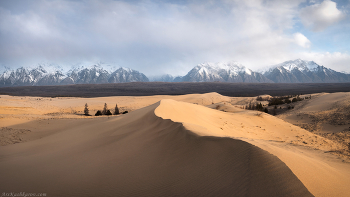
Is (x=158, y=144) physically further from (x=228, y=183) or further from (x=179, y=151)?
(x=228, y=183)

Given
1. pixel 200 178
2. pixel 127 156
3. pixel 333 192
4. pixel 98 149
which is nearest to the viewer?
pixel 333 192

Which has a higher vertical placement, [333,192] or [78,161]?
[333,192]

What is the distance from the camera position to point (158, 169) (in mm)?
3631

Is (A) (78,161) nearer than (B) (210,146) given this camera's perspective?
No

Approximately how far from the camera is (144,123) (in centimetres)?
698

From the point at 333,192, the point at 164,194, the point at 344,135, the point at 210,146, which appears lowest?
the point at 344,135

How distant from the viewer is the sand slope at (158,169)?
2.73 m

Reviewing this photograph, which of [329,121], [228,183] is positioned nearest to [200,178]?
[228,183]

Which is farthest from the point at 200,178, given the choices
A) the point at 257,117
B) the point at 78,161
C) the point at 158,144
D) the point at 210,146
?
the point at 257,117

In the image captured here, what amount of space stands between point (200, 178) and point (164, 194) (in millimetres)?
690

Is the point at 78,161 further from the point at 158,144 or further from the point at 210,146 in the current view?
the point at 210,146

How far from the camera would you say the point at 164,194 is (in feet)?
9.43

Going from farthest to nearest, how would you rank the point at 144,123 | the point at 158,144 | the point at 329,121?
the point at 329,121
the point at 144,123
the point at 158,144

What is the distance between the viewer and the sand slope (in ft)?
8.96
